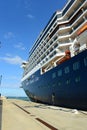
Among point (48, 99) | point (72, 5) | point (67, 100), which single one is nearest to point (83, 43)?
point (67, 100)

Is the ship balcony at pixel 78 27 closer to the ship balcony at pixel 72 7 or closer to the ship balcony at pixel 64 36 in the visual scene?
the ship balcony at pixel 64 36

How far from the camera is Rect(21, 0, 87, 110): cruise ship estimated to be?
21.4m

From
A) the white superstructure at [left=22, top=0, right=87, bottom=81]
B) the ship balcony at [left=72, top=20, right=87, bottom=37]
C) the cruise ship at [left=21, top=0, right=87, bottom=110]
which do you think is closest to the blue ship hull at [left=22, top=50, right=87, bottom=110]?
the cruise ship at [left=21, top=0, right=87, bottom=110]

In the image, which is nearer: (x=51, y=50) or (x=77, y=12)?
(x=77, y=12)

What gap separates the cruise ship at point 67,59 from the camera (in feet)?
70.3

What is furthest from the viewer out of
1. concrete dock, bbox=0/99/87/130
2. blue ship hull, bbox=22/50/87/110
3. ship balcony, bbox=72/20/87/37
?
ship balcony, bbox=72/20/87/37

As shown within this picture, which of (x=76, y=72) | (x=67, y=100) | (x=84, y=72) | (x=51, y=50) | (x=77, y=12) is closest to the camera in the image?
(x=84, y=72)

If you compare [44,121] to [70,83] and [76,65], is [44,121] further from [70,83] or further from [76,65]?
[70,83]

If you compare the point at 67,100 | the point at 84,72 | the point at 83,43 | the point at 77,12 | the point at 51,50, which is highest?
the point at 77,12

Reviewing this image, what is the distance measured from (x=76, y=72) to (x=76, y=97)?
2361mm

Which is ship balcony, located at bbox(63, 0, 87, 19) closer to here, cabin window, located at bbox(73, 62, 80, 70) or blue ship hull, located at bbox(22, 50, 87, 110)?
blue ship hull, located at bbox(22, 50, 87, 110)

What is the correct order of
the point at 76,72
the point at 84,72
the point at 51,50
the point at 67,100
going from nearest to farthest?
the point at 84,72
the point at 76,72
the point at 67,100
the point at 51,50

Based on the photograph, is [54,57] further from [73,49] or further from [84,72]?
[84,72]

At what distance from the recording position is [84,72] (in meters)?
20.4
